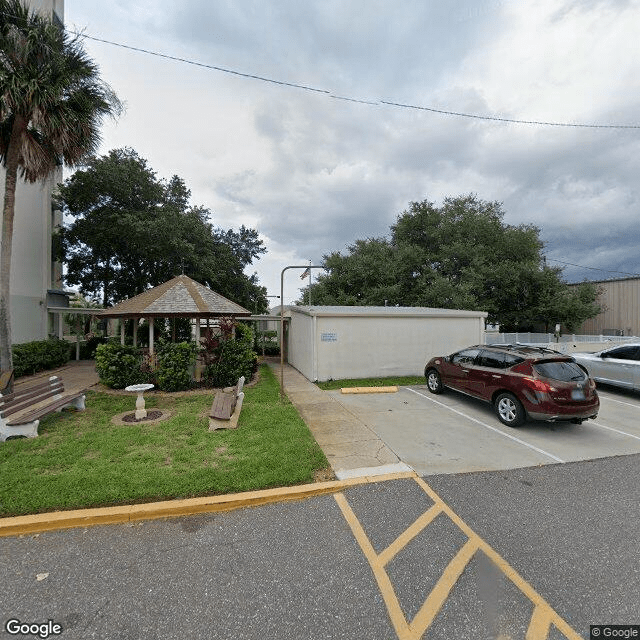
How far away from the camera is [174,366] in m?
9.41

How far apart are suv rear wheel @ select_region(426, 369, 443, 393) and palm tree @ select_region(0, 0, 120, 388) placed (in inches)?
453

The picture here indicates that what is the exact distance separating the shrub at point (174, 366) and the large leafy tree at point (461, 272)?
1532cm

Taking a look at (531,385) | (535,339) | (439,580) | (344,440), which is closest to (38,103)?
(344,440)

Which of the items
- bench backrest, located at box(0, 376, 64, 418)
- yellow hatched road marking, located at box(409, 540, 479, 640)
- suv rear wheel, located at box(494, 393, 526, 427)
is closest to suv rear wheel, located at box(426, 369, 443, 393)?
suv rear wheel, located at box(494, 393, 526, 427)

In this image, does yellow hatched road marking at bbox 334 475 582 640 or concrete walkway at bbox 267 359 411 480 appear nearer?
yellow hatched road marking at bbox 334 475 582 640

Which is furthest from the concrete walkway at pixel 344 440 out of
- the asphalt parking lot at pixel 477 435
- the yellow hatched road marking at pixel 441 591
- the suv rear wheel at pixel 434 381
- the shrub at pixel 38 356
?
the shrub at pixel 38 356

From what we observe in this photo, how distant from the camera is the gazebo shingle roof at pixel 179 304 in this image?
984 cm

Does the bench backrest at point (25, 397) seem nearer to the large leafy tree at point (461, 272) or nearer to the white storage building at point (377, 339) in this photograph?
the white storage building at point (377, 339)

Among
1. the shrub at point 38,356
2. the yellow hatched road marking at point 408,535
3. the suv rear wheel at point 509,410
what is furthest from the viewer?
the shrub at point 38,356

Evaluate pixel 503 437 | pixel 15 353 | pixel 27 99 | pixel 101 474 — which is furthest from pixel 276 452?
pixel 15 353

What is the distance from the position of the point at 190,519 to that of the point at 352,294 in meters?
23.2

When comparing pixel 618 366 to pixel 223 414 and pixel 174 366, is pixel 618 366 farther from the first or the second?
pixel 174 366

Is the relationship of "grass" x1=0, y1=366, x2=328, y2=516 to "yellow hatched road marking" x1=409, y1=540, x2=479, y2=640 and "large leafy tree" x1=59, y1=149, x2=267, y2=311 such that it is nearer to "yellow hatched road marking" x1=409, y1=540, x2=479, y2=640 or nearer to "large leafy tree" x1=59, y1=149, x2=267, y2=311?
"yellow hatched road marking" x1=409, y1=540, x2=479, y2=640

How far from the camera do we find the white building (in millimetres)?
13516
